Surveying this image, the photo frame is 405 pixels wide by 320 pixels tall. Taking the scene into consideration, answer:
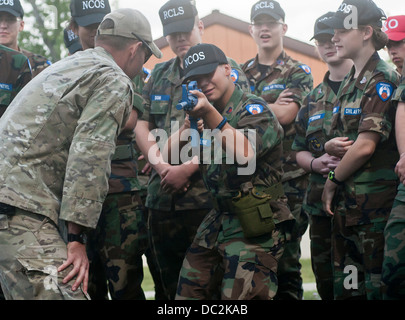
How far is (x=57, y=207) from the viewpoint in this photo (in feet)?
10.5

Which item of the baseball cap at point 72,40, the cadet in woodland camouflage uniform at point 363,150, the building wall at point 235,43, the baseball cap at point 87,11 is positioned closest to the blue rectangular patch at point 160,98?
the baseball cap at point 72,40

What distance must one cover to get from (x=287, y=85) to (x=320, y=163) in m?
1.17

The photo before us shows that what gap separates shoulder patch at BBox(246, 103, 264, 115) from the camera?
408 cm

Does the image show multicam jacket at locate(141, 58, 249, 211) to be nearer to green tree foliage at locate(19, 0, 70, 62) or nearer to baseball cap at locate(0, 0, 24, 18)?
baseball cap at locate(0, 0, 24, 18)

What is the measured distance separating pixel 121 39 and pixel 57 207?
1.07 m

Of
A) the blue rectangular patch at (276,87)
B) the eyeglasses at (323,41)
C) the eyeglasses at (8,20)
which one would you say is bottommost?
the blue rectangular patch at (276,87)

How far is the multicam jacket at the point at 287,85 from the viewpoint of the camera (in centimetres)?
559

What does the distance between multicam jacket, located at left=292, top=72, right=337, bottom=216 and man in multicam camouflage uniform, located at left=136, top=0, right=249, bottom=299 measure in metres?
0.55

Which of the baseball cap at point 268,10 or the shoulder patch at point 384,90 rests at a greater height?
the baseball cap at point 268,10

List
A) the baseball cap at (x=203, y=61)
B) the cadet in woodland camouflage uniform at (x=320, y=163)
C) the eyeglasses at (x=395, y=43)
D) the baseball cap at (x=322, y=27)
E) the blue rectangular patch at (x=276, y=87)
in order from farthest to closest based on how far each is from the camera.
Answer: the blue rectangular patch at (x=276, y=87)
the eyeglasses at (x=395, y=43)
the baseball cap at (x=322, y=27)
the cadet in woodland camouflage uniform at (x=320, y=163)
the baseball cap at (x=203, y=61)

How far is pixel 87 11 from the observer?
458cm

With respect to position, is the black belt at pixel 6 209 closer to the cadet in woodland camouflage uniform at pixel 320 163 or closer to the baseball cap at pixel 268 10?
the cadet in woodland camouflage uniform at pixel 320 163

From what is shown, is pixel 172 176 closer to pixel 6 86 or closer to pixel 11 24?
pixel 6 86

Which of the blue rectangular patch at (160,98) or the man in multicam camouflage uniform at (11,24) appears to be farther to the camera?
the man in multicam camouflage uniform at (11,24)
